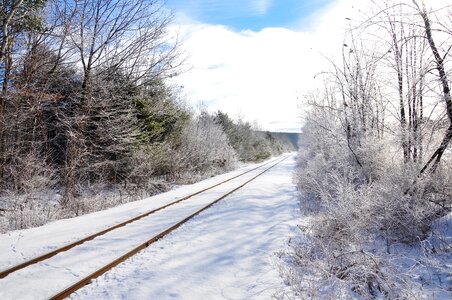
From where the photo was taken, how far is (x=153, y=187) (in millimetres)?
20688

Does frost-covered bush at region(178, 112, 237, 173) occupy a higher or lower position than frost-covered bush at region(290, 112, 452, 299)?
higher

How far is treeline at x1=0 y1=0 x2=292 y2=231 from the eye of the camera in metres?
13.4

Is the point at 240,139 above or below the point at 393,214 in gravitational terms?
above

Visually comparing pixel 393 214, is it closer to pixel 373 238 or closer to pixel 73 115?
pixel 373 238

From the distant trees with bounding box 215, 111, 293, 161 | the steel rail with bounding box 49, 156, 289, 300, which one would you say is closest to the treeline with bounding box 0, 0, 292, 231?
the steel rail with bounding box 49, 156, 289, 300

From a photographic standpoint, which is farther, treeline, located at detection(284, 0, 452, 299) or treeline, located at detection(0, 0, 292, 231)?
treeline, located at detection(0, 0, 292, 231)

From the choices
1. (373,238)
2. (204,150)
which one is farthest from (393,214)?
(204,150)

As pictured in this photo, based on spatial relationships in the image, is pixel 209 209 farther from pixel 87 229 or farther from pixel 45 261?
pixel 45 261

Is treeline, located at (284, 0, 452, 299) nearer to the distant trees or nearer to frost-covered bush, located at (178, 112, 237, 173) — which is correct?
frost-covered bush, located at (178, 112, 237, 173)

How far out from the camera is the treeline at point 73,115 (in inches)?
527

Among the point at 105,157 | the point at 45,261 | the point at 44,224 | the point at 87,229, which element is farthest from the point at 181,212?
the point at 105,157

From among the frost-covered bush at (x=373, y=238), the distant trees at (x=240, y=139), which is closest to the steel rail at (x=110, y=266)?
the frost-covered bush at (x=373, y=238)

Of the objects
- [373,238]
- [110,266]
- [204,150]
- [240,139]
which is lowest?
[373,238]

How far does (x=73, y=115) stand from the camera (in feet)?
56.6
